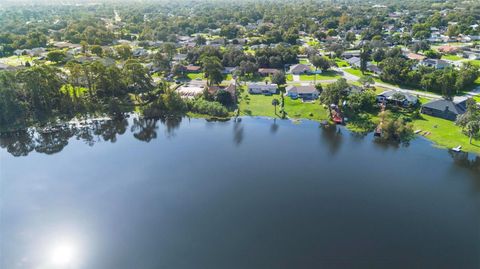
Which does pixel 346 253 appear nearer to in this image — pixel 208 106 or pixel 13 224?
pixel 13 224

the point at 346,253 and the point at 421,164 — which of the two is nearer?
the point at 346,253

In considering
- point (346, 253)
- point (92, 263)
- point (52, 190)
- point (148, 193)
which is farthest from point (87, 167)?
point (346, 253)

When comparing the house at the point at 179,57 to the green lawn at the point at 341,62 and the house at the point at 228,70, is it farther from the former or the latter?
the green lawn at the point at 341,62

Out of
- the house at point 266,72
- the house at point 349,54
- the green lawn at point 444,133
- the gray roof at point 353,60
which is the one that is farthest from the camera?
the house at point 349,54

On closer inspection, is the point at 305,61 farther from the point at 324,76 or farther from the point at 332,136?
the point at 332,136

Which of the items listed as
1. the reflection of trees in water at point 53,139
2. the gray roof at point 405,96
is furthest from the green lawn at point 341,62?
the reflection of trees in water at point 53,139

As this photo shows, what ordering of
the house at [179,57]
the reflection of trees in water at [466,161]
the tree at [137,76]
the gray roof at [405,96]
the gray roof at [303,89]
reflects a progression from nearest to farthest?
the reflection of trees in water at [466,161], the gray roof at [405,96], the tree at [137,76], the gray roof at [303,89], the house at [179,57]
